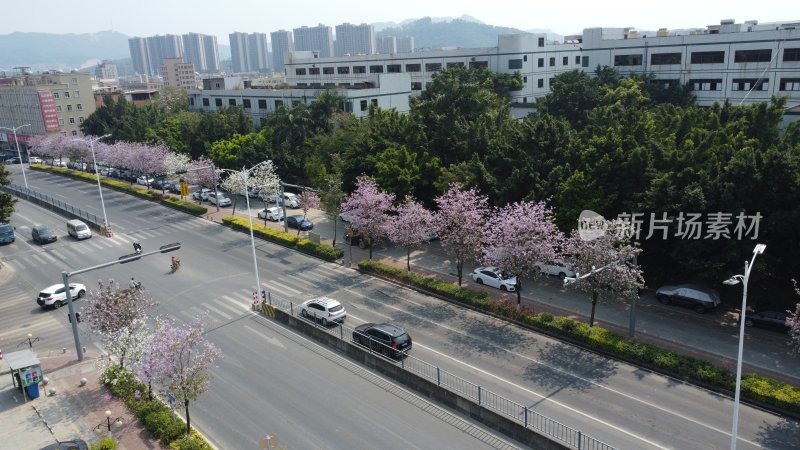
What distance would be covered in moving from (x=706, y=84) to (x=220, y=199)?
6293cm

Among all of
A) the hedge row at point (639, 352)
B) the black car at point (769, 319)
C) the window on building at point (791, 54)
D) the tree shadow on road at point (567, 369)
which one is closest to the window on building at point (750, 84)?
the window on building at point (791, 54)

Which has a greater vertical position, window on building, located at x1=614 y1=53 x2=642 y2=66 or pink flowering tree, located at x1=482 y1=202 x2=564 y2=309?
window on building, located at x1=614 y1=53 x2=642 y2=66

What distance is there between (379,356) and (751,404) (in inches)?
667

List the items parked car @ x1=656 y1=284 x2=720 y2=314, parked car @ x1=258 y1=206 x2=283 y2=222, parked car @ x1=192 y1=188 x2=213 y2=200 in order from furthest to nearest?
parked car @ x1=192 y1=188 x2=213 y2=200 < parked car @ x1=258 y1=206 x2=283 y2=222 < parked car @ x1=656 y1=284 x2=720 y2=314

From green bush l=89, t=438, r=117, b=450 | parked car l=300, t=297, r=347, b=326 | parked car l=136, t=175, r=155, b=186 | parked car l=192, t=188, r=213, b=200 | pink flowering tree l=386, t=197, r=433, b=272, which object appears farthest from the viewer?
parked car l=136, t=175, r=155, b=186

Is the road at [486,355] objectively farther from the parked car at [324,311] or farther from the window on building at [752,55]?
the window on building at [752,55]

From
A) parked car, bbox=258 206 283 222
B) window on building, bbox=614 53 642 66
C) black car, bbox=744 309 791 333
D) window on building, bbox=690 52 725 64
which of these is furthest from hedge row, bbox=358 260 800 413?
window on building, bbox=614 53 642 66

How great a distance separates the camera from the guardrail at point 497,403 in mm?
21047

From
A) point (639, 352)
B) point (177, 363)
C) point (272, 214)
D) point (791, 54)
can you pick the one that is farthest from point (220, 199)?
point (791, 54)

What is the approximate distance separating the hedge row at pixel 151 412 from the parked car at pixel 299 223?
1079 inches

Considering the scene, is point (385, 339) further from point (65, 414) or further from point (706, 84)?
point (706, 84)

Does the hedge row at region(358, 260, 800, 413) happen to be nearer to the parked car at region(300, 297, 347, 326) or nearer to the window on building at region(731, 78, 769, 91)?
the parked car at region(300, 297, 347, 326)

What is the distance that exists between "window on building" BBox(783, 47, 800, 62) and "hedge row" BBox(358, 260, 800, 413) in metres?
51.5

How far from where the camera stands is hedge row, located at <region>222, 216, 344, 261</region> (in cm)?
4556
